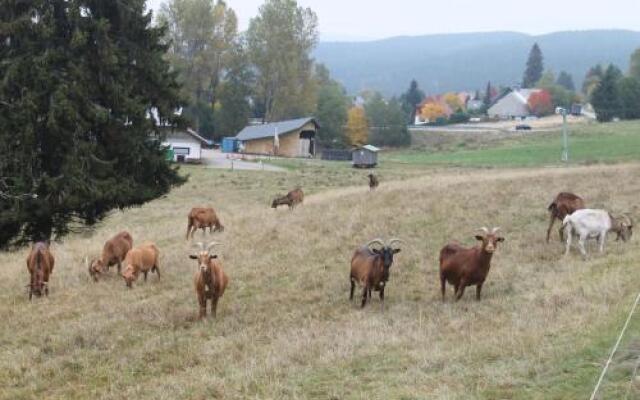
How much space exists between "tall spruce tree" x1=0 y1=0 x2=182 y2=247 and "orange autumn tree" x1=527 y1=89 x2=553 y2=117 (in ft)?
409

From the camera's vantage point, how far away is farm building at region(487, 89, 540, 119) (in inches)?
5851

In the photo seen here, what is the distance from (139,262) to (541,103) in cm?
13396

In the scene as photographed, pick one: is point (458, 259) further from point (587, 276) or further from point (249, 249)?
point (249, 249)

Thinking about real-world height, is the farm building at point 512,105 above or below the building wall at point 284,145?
above

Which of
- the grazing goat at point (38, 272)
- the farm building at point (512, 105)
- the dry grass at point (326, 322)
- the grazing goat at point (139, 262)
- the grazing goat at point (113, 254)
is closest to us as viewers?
the dry grass at point (326, 322)

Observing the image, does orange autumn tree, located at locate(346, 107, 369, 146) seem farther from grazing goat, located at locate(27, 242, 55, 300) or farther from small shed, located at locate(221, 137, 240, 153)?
grazing goat, located at locate(27, 242, 55, 300)

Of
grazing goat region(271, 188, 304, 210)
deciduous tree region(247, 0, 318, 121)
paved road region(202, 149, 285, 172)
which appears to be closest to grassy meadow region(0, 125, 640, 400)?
grazing goat region(271, 188, 304, 210)


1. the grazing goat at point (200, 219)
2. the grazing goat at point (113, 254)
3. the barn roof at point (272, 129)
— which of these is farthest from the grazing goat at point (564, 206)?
the barn roof at point (272, 129)

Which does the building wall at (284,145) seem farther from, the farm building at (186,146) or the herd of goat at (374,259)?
the herd of goat at (374,259)

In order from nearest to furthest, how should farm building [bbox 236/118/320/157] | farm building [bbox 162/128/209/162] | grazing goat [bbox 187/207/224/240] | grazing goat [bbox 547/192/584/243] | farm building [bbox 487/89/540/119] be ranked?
grazing goat [bbox 547/192/584/243]
grazing goat [bbox 187/207/224/240]
farm building [bbox 162/128/209/162]
farm building [bbox 236/118/320/157]
farm building [bbox 487/89/540/119]

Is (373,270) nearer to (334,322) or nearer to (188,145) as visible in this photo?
(334,322)

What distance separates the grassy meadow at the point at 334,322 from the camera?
953 centimetres

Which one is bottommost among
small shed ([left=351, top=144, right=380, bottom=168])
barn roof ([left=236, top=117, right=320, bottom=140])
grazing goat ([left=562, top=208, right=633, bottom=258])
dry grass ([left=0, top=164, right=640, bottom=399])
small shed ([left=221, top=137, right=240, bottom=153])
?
A: dry grass ([left=0, top=164, right=640, bottom=399])

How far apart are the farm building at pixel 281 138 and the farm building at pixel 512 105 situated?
74.0 m
